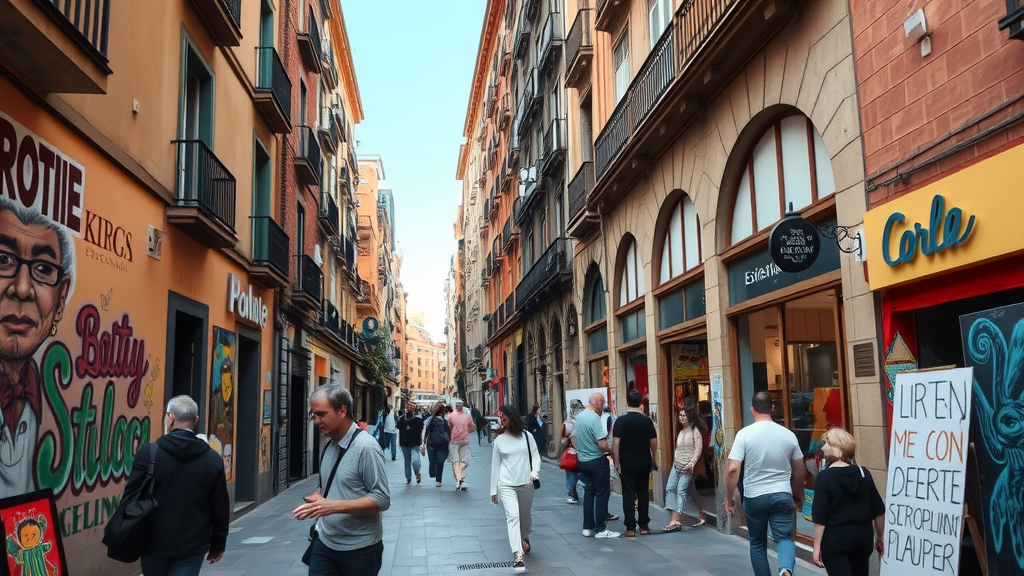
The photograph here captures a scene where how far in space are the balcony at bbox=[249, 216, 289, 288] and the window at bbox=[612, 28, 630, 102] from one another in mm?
7354

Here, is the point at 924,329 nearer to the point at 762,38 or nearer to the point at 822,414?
the point at 822,414

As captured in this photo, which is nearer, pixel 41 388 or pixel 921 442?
pixel 921 442

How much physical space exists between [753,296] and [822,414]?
1984mm

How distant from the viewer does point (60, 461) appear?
7.31 m

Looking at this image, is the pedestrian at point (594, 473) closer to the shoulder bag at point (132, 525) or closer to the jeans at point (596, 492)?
the jeans at point (596, 492)

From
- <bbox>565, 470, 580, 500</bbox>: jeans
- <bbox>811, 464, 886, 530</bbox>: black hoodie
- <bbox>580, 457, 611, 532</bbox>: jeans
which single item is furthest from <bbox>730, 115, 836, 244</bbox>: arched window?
<bbox>565, 470, 580, 500</bbox>: jeans

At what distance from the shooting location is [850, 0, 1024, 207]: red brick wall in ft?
19.2

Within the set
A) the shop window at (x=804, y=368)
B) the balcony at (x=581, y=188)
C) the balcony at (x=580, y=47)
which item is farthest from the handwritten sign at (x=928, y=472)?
the balcony at (x=580, y=47)

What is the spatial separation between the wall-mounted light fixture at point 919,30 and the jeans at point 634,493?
242 inches

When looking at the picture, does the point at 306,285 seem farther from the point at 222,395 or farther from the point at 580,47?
the point at 580,47

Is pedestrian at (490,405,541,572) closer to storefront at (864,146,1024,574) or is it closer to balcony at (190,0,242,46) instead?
storefront at (864,146,1024,574)

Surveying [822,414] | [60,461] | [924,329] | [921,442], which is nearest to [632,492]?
[822,414]

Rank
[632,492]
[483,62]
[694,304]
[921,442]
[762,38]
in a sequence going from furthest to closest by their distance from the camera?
[483,62] < [694,304] < [632,492] < [762,38] < [921,442]

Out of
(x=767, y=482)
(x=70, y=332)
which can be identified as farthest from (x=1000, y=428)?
(x=70, y=332)
